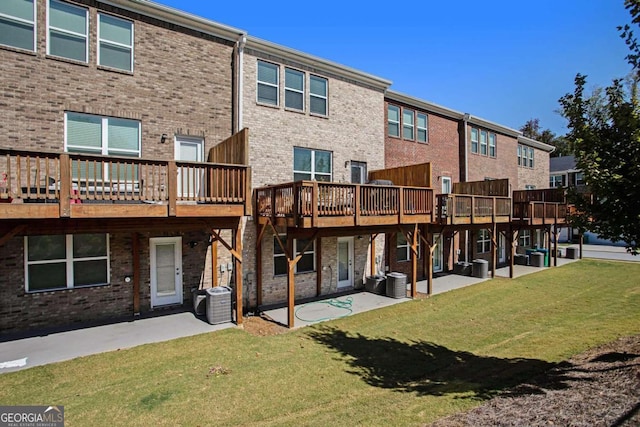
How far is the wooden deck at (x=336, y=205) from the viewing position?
915 cm

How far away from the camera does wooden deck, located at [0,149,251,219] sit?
646 cm

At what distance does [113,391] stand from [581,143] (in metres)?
8.74

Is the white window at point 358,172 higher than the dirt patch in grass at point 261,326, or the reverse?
the white window at point 358,172

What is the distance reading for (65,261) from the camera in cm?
883

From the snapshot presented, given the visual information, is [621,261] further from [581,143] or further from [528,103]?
[528,103]

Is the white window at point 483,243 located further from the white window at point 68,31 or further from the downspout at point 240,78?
the white window at point 68,31

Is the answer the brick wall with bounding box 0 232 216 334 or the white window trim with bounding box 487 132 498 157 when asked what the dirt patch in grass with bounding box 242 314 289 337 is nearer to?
the brick wall with bounding box 0 232 216 334

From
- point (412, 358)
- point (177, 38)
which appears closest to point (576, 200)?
point (412, 358)

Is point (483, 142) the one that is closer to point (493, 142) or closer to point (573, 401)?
point (493, 142)

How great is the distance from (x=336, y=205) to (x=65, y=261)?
7.27 meters

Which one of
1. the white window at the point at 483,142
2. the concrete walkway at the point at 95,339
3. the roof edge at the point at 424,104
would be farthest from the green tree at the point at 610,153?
the white window at the point at 483,142

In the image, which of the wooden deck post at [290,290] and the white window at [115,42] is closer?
the white window at [115,42]

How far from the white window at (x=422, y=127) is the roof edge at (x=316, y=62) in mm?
3119

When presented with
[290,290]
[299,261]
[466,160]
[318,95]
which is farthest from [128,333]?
[466,160]
